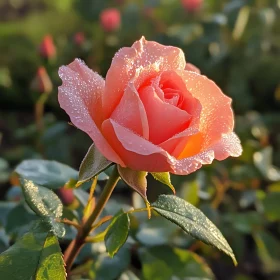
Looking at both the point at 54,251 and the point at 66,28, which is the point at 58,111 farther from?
the point at 54,251

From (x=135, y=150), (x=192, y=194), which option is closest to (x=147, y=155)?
(x=135, y=150)

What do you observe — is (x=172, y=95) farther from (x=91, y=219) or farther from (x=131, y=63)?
(x=91, y=219)

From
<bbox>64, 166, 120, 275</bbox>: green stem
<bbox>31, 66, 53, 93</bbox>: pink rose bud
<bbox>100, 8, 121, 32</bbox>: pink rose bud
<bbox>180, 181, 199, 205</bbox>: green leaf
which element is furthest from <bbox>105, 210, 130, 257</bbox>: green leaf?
<bbox>100, 8, 121, 32</bbox>: pink rose bud

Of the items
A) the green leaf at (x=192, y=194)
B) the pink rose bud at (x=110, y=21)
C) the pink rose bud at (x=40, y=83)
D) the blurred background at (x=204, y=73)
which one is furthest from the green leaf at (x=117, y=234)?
the pink rose bud at (x=110, y=21)

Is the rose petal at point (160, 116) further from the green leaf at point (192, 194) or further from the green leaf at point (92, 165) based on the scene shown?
the green leaf at point (192, 194)

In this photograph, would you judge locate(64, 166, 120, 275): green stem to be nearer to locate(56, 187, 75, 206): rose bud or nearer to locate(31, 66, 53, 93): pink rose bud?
locate(56, 187, 75, 206): rose bud

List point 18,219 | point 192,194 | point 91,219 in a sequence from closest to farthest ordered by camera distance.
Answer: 1. point 91,219
2. point 18,219
3. point 192,194
